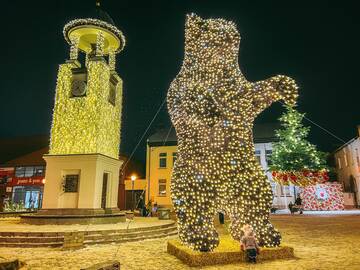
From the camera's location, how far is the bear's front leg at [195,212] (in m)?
5.86

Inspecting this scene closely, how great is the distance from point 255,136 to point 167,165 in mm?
9641

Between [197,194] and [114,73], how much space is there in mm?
11690

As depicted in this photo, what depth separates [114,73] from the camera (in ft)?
52.4

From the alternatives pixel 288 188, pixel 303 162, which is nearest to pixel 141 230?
pixel 303 162

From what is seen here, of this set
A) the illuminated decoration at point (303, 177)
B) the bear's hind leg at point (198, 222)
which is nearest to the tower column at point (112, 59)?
the bear's hind leg at point (198, 222)

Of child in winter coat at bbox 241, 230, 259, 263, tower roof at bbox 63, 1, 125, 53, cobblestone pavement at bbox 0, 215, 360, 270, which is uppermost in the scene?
tower roof at bbox 63, 1, 125, 53

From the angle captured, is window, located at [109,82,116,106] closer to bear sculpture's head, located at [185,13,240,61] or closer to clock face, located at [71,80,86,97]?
clock face, located at [71,80,86,97]

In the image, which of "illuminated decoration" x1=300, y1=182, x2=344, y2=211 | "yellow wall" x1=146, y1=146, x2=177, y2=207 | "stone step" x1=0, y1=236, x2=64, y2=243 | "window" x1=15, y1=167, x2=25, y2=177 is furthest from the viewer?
"window" x1=15, y1=167, x2=25, y2=177

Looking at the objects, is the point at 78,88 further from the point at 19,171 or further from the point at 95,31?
A: the point at 19,171

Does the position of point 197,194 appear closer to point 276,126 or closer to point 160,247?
point 160,247

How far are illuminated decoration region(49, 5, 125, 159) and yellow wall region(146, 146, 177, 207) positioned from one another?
14.1m

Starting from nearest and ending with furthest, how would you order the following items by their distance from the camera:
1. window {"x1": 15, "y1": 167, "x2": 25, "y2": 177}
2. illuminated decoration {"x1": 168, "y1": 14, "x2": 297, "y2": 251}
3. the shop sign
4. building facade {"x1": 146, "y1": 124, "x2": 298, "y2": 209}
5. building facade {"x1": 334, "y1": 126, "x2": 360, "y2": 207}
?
illuminated decoration {"x1": 168, "y1": 14, "x2": 297, "y2": 251} → building facade {"x1": 334, "y1": 126, "x2": 360, "y2": 207} → building facade {"x1": 146, "y1": 124, "x2": 298, "y2": 209} → the shop sign → window {"x1": 15, "y1": 167, "x2": 25, "y2": 177}

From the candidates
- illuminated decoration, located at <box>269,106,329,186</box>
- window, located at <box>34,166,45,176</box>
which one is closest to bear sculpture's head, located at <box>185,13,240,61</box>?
illuminated decoration, located at <box>269,106,329,186</box>

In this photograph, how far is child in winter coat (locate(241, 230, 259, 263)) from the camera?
5902 millimetres
